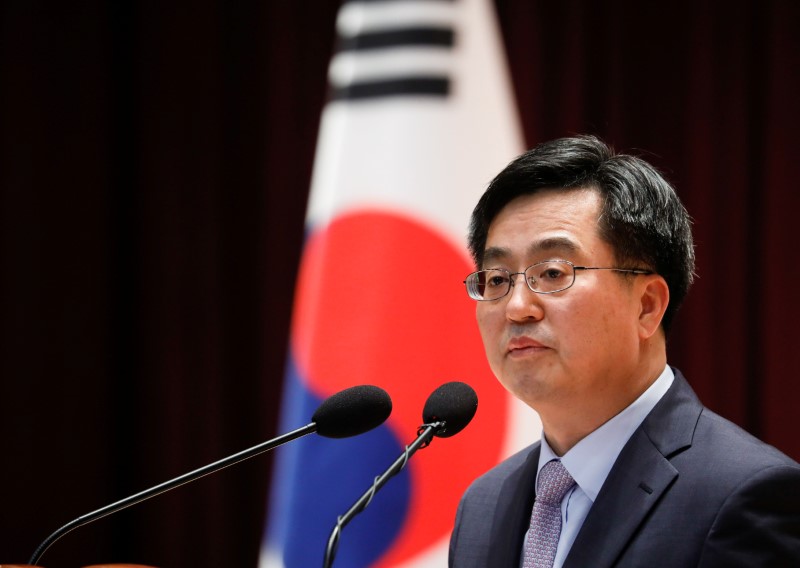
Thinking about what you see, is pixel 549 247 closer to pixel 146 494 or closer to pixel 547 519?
pixel 547 519

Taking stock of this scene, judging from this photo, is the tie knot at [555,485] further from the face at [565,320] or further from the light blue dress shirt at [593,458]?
the face at [565,320]

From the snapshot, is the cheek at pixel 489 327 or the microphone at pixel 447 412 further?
the cheek at pixel 489 327

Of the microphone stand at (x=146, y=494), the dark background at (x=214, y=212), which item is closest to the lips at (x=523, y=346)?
the microphone stand at (x=146, y=494)

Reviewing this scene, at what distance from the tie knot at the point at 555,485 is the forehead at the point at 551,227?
16.1 inches

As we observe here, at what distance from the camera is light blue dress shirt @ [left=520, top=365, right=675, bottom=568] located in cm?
162

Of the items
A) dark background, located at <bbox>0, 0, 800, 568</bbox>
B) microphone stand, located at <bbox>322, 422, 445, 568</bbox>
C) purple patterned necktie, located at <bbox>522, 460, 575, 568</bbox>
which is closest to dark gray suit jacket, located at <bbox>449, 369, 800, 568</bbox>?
purple patterned necktie, located at <bbox>522, 460, 575, 568</bbox>

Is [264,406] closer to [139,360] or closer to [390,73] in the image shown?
[139,360]

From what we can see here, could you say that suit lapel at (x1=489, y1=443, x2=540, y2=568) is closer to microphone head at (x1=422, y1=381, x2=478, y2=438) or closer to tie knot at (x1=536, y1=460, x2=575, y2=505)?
tie knot at (x1=536, y1=460, x2=575, y2=505)

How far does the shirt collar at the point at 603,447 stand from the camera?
5.35 feet

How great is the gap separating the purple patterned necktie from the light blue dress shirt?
0.01m

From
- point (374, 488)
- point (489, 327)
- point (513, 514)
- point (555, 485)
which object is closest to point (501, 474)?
point (513, 514)

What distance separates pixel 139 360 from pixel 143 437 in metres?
0.25

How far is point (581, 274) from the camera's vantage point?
1632 millimetres

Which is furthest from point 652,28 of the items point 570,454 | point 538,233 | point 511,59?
point 570,454
